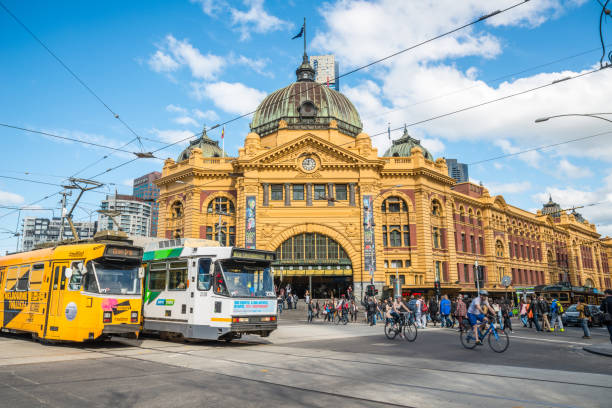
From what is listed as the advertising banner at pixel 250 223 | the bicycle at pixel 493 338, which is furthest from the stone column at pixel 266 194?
the bicycle at pixel 493 338

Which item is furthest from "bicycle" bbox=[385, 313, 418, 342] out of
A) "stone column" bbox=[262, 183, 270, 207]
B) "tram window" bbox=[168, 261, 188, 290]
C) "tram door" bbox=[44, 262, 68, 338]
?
"stone column" bbox=[262, 183, 270, 207]

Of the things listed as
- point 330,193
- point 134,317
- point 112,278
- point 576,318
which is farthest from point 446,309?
Answer: point 330,193

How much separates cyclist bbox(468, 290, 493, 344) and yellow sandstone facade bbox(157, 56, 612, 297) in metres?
24.4

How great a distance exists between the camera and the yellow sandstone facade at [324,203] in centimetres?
4444

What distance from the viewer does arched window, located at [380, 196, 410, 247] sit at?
4775 centimetres

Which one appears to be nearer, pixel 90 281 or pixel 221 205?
pixel 90 281

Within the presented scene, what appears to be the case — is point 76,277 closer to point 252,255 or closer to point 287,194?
point 252,255

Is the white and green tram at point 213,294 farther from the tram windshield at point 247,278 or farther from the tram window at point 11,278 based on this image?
the tram window at point 11,278

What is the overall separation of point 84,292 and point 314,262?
30752mm

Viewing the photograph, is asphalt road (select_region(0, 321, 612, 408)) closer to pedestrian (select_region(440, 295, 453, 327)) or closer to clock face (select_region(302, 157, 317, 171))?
pedestrian (select_region(440, 295, 453, 327))

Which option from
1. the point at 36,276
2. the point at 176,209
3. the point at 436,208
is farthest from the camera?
the point at 436,208

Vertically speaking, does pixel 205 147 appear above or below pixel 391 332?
above

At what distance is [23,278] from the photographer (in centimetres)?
1702

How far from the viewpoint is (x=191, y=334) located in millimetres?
15828
